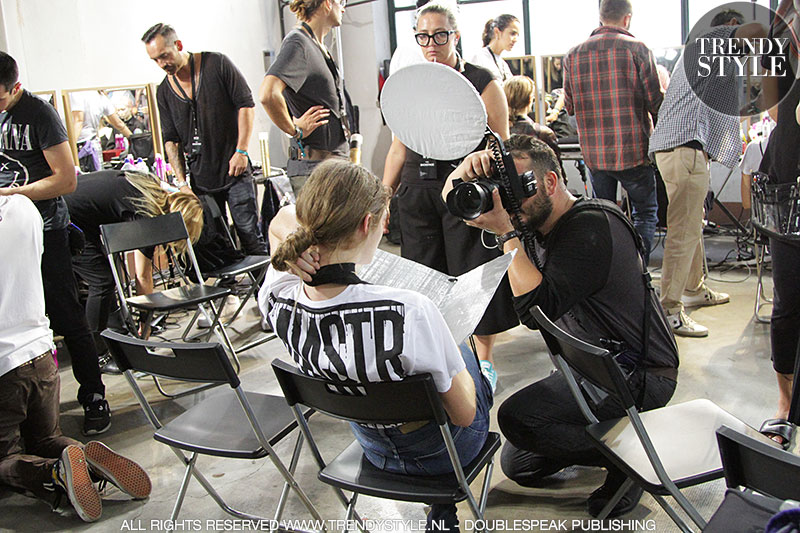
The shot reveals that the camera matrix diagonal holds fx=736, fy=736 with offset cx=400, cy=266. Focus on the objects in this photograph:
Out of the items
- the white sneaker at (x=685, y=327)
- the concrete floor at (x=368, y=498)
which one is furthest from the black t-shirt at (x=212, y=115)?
the white sneaker at (x=685, y=327)

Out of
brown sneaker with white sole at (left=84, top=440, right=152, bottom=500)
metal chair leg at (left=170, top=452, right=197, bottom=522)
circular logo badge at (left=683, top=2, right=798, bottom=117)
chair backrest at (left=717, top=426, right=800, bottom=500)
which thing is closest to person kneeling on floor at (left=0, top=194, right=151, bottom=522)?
brown sneaker with white sole at (left=84, top=440, right=152, bottom=500)

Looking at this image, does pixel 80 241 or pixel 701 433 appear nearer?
pixel 701 433

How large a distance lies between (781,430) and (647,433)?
101 cm

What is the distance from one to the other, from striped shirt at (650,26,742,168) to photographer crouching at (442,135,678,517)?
182 cm

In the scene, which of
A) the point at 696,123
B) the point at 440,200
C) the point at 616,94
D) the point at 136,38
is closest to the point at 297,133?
the point at 440,200

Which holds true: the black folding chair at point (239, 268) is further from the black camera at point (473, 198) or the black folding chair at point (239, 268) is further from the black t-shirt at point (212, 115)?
the black camera at point (473, 198)

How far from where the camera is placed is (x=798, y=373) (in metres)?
2.23

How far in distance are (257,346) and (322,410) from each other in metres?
2.45

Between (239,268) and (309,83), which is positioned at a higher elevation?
(309,83)

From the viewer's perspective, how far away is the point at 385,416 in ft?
5.35

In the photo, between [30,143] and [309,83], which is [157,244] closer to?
[30,143]

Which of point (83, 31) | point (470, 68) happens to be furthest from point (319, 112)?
point (83, 31)

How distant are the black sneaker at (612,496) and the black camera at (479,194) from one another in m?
0.89

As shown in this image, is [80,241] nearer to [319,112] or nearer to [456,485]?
[319,112]
